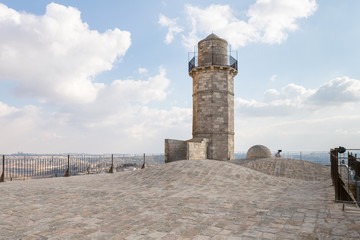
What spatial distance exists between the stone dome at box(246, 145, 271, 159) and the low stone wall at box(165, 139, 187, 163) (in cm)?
686

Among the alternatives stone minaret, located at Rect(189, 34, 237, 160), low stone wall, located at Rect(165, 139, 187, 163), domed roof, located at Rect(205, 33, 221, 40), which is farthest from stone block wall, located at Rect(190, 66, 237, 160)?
low stone wall, located at Rect(165, 139, 187, 163)

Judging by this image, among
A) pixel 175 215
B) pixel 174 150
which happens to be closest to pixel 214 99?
pixel 174 150

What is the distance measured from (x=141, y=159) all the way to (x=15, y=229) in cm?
1821

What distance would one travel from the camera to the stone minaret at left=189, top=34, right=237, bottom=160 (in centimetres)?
2269

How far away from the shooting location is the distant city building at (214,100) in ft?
74.4

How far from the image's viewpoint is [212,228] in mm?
4875

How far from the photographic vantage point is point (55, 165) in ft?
59.0

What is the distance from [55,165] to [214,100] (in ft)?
48.2

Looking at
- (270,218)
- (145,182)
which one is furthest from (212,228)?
(145,182)

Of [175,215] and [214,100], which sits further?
[214,100]

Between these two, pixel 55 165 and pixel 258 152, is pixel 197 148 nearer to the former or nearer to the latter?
pixel 258 152

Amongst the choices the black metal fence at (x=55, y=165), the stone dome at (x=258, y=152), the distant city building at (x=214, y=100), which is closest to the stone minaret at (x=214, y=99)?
the distant city building at (x=214, y=100)

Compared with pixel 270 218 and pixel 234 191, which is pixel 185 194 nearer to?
pixel 234 191

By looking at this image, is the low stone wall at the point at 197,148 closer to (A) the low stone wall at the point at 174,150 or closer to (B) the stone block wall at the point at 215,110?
(A) the low stone wall at the point at 174,150
